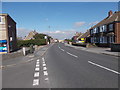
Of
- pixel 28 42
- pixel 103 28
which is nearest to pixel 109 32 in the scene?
pixel 103 28

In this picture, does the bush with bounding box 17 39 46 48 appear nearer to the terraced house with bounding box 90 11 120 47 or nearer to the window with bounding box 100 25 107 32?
the terraced house with bounding box 90 11 120 47

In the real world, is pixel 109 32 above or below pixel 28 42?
above

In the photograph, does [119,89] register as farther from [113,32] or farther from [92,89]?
[113,32]

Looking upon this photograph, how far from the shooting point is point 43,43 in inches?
2447

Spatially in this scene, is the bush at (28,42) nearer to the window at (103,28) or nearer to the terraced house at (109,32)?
the terraced house at (109,32)

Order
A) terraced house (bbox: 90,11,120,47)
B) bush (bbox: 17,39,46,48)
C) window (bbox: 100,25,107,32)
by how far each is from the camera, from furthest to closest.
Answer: bush (bbox: 17,39,46,48) < window (bbox: 100,25,107,32) < terraced house (bbox: 90,11,120,47)

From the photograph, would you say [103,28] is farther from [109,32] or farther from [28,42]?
[28,42]

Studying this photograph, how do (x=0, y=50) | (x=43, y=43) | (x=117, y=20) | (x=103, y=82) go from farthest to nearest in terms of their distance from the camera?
1. (x=43, y=43)
2. (x=117, y=20)
3. (x=0, y=50)
4. (x=103, y=82)

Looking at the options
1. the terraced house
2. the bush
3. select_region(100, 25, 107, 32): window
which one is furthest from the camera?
the bush

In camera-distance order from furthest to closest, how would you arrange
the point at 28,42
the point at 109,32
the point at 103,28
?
the point at 28,42 → the point at 103,28 → the point at 109,32

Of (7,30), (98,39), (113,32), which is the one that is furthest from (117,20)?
(7,30)

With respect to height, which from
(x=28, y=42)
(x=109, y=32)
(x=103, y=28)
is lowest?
(x=28, y=42)

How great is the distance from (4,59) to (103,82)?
1055 cm

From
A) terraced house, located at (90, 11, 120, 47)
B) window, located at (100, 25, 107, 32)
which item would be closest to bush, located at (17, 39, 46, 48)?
terraced house, located at (90, 11, 120, 47)
